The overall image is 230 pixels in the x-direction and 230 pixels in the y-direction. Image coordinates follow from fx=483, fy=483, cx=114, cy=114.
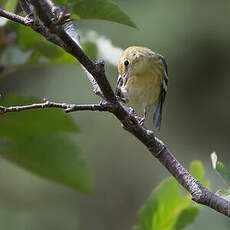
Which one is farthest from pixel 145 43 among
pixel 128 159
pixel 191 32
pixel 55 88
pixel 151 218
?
pixel 151 218

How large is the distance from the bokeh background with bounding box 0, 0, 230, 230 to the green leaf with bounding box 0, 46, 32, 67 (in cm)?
321

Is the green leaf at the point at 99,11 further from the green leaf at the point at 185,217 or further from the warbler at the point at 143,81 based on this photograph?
the warbler at the point at 143,81

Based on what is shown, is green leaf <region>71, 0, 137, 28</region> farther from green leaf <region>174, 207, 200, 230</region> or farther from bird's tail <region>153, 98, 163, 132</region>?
bird's tail <region>153, 98, 163, 132</region>

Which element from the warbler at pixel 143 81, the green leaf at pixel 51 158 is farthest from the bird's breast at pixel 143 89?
the green leaf at pixel 51 158

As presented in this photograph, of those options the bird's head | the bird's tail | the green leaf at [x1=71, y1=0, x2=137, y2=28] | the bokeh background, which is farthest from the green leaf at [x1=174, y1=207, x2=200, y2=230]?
the bokeh background

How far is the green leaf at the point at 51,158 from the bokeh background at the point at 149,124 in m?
3.03

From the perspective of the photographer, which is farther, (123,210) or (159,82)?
(123,210)

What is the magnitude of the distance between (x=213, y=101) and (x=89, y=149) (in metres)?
1.96

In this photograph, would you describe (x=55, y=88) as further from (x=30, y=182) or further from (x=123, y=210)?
(x=123, y=210)

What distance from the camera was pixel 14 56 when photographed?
8.20ft

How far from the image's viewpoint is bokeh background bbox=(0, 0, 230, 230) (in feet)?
20.3

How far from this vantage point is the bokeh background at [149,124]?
6188mm

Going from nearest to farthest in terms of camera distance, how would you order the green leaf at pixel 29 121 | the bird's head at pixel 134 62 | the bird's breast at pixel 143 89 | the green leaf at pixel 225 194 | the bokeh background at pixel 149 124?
the green leaf at pixel 225 194 < the green leaf at pixel 29 121 < the bird's breast at pixel 143 89 < the bird's head at pixel 134 62 < the bokeh background at pixel 149 124

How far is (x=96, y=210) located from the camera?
673 centimetres
